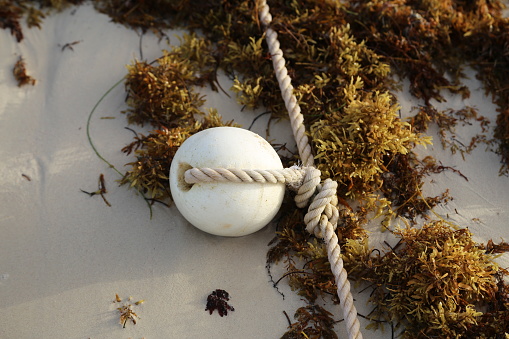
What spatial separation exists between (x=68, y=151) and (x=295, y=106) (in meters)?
1.55

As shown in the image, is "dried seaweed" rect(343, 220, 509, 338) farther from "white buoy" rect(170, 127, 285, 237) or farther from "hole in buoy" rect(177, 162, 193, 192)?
"hole in buoy" rect(177, 162, 193, 192)

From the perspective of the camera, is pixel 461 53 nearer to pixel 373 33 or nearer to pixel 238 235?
pixel 373 33

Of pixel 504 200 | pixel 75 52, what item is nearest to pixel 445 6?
pixel 504 200

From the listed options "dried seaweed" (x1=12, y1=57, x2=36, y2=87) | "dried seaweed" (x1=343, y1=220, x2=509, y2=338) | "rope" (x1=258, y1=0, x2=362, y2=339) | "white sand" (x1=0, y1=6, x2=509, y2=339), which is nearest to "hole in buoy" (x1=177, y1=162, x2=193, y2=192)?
"white sand" (x1=0, y1=6, x2=509, y2=339)

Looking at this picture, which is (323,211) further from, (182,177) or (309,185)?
(182,177)

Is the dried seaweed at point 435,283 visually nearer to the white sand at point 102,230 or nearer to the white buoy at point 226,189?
the white sand at point 102,230

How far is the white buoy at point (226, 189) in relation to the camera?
2.42 metres

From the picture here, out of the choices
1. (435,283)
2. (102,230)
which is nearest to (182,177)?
(102,230)

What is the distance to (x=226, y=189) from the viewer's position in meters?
2.41

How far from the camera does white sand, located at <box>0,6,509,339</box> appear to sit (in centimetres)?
249

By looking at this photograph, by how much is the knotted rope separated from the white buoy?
0.06 m

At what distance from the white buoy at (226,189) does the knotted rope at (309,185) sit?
2.4 inches

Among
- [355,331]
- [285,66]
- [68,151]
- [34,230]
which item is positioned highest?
[285,66]

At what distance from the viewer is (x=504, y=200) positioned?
9.55ft
